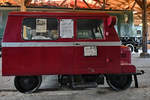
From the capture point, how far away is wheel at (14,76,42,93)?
3338 millimetres

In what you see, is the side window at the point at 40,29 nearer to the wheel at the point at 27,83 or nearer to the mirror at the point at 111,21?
the wheel at the point at 27,83

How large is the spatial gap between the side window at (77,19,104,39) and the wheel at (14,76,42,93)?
4.42ft

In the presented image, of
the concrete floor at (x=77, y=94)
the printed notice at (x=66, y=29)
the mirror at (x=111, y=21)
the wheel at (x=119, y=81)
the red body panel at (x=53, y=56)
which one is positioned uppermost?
the mirror at (x=111, y=21)

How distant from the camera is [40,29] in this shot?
310 centimetres

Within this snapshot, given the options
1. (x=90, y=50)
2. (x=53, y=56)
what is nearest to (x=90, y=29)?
(x=90, y=50)

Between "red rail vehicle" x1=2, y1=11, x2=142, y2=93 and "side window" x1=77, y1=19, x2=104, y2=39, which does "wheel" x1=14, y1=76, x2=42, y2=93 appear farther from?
"side window" x1=77, y1=19, x2=104, y2=39

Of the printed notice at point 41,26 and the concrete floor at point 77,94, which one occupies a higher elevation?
the printed notice at point 41,26

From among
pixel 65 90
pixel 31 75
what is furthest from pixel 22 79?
pixel 65 90

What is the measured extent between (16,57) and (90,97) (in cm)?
173

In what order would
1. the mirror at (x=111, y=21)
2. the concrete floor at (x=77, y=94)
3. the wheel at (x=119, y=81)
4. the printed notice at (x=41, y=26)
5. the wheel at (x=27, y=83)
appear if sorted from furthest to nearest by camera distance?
1. the wheel at (x=119, y=81)
2. the wheel at (x=27, y=83)
3. the concrete floor at (x=77, y=94)
4. the printed notice at (x=41, y=26)
5. the mirror at (x=111, y=21)

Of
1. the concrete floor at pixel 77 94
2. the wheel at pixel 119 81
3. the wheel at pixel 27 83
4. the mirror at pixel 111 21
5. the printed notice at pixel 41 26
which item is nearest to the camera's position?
the mirror at pixel 111 21

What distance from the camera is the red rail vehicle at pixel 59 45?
303 cm

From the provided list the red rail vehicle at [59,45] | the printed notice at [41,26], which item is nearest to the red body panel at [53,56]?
A: the red rail vehicle at [59,45]

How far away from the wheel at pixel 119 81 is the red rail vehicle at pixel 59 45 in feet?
1.34
